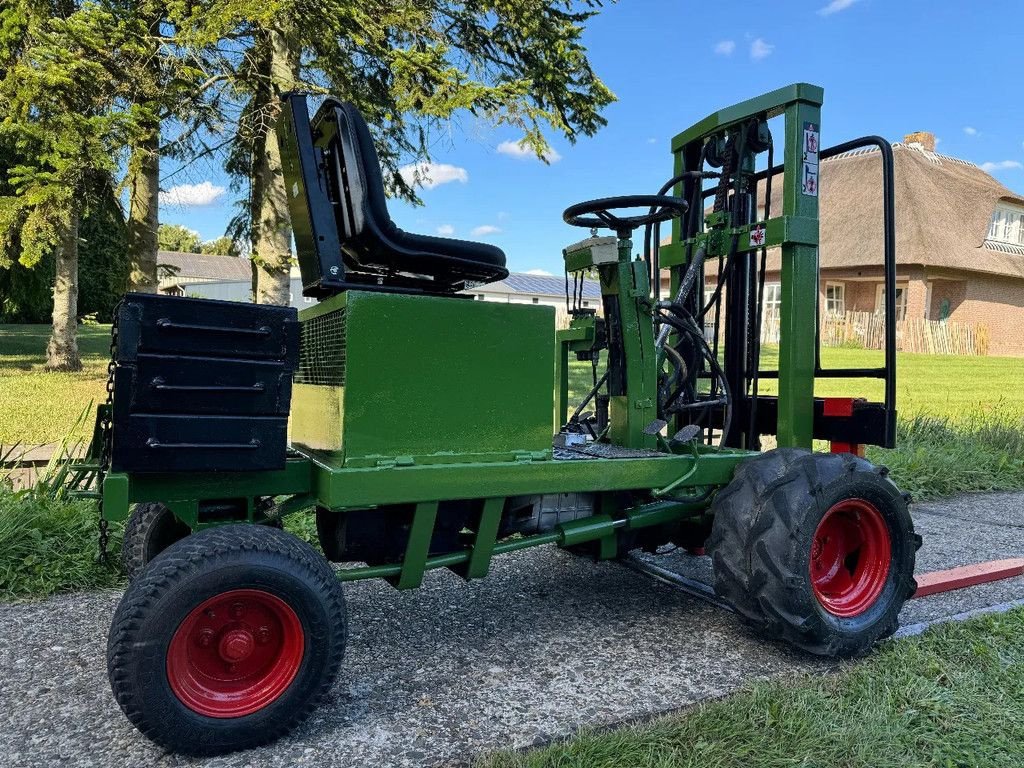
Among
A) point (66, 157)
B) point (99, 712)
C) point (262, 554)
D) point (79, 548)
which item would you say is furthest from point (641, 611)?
point (66, 157)

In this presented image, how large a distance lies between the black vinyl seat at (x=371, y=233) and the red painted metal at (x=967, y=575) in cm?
268

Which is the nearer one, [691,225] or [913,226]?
[691,225]

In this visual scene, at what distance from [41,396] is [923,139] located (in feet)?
106

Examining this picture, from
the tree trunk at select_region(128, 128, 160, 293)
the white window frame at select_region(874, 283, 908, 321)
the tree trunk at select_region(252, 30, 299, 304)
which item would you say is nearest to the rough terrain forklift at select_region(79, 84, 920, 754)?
the tree trunk at select_region(252, 30, 299, 304)

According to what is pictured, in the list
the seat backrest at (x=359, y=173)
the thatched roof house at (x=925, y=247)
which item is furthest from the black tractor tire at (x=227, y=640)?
the thatched roof house at (x=925, y=247)

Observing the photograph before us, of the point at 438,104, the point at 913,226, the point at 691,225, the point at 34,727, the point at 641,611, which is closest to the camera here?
the point at 34,727

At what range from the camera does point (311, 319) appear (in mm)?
3029

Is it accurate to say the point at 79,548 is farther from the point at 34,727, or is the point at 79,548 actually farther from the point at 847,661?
the point at 847,661

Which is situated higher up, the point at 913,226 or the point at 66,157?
the point at 913,226

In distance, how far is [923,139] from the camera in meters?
32.0

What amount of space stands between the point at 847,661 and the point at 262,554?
7.27 ft

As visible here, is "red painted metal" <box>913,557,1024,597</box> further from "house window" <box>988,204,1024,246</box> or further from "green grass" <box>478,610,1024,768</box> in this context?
"house window" <box>988,204,1024,246</box>

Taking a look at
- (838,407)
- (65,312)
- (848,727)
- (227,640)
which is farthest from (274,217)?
(848,727)

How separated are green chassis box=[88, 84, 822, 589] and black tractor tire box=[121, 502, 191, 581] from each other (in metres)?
0.43
